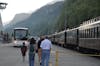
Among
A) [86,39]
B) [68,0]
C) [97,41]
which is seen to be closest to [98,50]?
[97,41]

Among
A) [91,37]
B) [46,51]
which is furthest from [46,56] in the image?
[91,37]

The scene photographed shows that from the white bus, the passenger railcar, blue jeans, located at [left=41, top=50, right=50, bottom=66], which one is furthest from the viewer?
the white bus

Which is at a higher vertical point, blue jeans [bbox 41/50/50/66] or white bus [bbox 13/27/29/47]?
white bus [bbox 13/27/29/47]

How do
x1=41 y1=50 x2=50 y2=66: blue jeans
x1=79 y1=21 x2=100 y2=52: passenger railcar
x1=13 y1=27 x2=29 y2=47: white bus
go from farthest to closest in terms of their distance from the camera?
x1=13 y1=27 x2=29 y2=47: white bus → x1=79 y1=21 x2=100 y2=52: passenger railcar → x1=41 y1=50 x2=50 y2=66: blue jeans

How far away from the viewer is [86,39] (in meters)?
43.5

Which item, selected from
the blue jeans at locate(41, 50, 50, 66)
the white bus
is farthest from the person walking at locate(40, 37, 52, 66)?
the white bus

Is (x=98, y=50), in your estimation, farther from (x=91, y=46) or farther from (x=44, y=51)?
(x=44, y=51)

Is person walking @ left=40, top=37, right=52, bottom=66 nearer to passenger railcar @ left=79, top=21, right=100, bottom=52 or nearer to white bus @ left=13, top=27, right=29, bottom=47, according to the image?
passenger railcar @ left=79, top=21, right=100, bottom=52

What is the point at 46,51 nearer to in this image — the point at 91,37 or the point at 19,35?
the point at 91,37

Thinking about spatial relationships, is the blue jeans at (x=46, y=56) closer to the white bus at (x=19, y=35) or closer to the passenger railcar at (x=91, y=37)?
the passenger railcar at (x=91, y=37)

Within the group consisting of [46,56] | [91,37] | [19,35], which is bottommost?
[46,56]

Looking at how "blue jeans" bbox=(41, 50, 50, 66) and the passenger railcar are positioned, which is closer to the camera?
"blue jeans" bbox=(41, 50, 50, 66)

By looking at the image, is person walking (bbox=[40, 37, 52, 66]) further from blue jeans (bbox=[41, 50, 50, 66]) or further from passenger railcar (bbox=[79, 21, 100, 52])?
passenger railcar (bbox=[79, 21, 100, 52])

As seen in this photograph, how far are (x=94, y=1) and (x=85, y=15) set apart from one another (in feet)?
11.4
